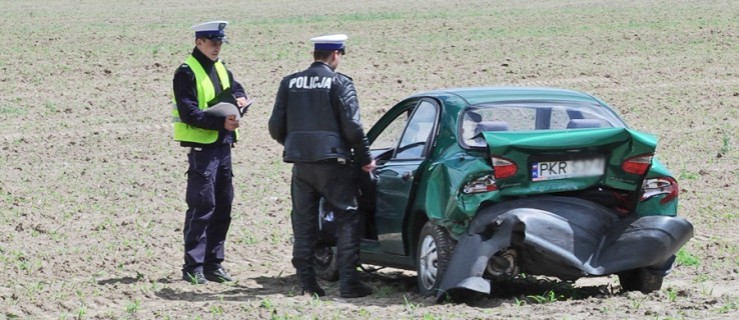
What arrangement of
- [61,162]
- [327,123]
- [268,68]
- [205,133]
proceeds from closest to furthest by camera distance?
[327,123], [205,133], [61,162], [268,68]

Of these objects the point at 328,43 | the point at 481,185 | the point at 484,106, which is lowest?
the point at 481,185

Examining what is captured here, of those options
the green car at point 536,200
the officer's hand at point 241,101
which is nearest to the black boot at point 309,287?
the green car at point 536,200

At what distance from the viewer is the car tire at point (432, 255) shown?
9.25 m

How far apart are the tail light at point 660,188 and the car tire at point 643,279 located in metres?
0.48

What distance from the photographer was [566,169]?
30.2 feet

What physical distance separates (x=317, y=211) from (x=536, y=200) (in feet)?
5.85

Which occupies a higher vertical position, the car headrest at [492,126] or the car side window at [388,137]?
the car headrest at [492,126]

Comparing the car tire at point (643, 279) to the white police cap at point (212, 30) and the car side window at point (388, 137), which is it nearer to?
the car side window at point (388, 137)

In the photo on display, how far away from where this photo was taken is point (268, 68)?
24094mm

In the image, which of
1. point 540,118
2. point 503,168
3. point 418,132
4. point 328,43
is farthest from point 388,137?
point 503,168

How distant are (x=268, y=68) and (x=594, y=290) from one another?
48.2 feet

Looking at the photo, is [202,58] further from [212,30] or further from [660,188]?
[660,188]

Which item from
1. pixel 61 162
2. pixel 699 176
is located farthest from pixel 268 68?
pixel 699 176

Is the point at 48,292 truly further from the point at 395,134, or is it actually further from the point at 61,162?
the point at 61,162
